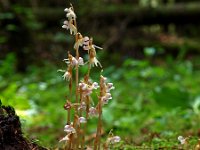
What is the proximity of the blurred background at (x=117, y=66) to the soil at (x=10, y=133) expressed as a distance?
59cm

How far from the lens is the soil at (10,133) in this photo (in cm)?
200

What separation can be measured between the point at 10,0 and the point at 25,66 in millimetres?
1282

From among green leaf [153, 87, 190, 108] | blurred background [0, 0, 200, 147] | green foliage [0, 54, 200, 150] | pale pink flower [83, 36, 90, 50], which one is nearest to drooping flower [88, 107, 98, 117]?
pale pink flower [83, 36, 90, 50]

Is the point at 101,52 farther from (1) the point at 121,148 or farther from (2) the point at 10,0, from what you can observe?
(1) the point at 121,148

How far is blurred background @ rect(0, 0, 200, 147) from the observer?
14.8 feet

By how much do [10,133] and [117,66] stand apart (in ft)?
22.6

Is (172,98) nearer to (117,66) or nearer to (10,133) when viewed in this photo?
(10,133)

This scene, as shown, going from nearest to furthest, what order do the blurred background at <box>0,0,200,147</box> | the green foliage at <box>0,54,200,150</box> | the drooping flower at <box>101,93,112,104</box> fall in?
the drooping flower at <box>101,93,112,104</box>, the green foliage at <box>0,54,200,150</box>, the blurred background at <box>0,0,200,147</box>

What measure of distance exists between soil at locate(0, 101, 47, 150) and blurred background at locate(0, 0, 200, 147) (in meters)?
0.59

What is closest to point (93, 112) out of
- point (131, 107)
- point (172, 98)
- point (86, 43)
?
point (86, 43)

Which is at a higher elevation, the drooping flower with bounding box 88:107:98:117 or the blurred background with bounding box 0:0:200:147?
the blurred background with bounding box 0:0:200:147

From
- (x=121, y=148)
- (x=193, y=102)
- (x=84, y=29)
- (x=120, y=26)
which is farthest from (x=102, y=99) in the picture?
(x=120, y=26)

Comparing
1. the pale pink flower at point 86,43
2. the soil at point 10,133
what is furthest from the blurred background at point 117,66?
the pale pink flower at point 86,43

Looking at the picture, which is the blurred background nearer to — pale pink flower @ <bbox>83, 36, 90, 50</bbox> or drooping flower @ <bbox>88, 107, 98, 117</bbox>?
drooping flower @ <bbox>88, 107, 98, 117</bbox>
